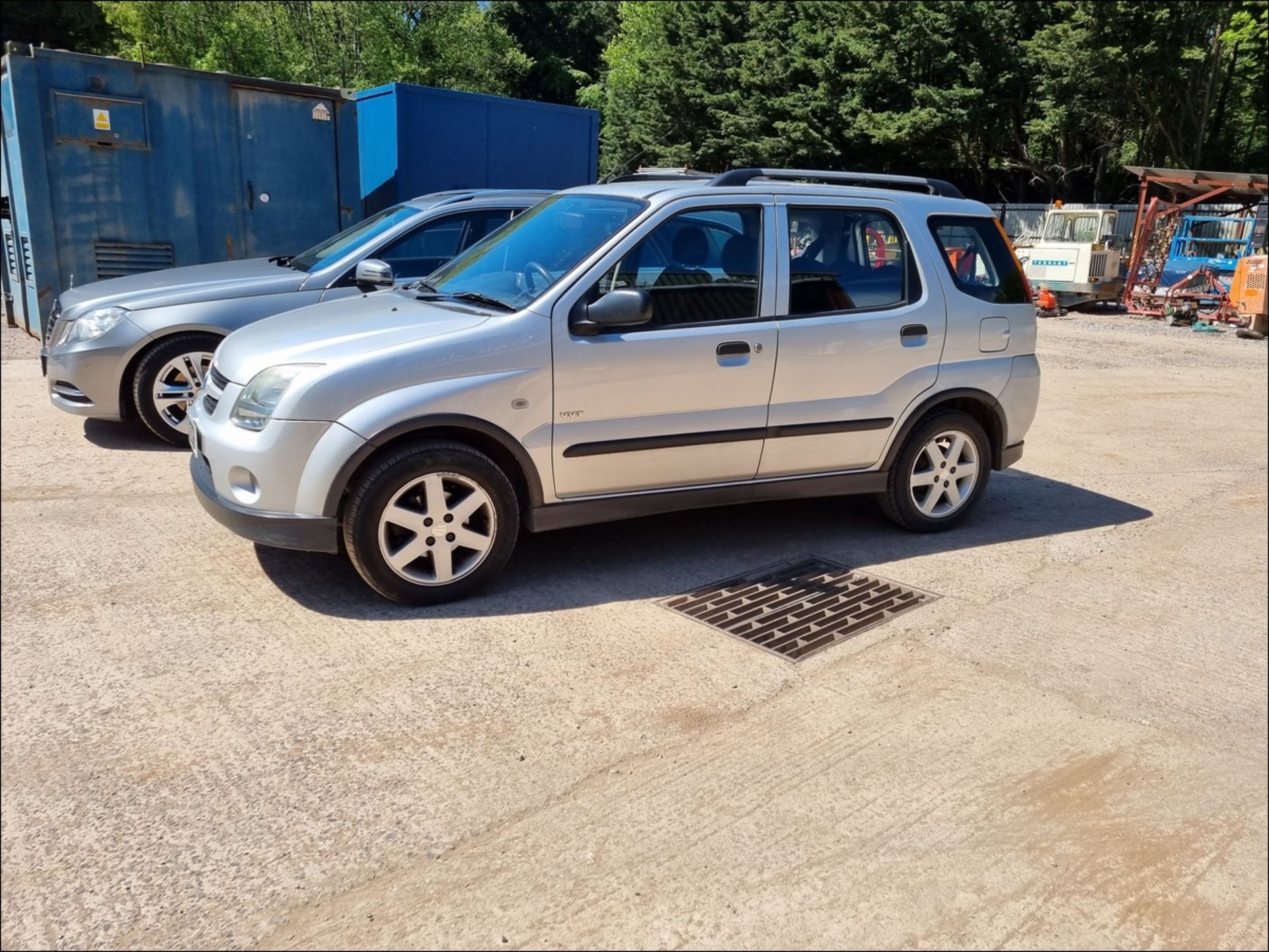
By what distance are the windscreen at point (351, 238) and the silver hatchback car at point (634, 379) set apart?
→ 1986mm

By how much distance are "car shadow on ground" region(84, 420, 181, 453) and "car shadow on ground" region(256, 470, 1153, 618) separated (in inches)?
90.4

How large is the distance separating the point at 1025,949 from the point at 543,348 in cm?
287

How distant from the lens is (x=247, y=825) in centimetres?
280

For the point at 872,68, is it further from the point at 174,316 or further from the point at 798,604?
the point at 798,604

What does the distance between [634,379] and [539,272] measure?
71 cm

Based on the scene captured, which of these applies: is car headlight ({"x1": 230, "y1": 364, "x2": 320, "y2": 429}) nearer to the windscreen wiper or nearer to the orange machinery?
the windscreen wiper

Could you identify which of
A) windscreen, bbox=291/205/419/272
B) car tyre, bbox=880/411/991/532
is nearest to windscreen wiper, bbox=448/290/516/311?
car tyre, bbox=880/411/991/532

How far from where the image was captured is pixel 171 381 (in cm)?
658

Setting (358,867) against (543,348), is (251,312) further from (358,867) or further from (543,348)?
(358,867)

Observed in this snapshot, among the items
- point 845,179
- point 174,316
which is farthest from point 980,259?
point 174,316

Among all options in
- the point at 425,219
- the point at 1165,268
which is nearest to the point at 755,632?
the point at 425,219

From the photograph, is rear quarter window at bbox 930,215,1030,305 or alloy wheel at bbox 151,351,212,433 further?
alloy wheel at bbox 151,351,212,433

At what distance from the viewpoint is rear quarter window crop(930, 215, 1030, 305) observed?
5445 millimetres

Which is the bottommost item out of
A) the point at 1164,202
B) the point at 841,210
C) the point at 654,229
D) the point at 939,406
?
the point at 939,406
